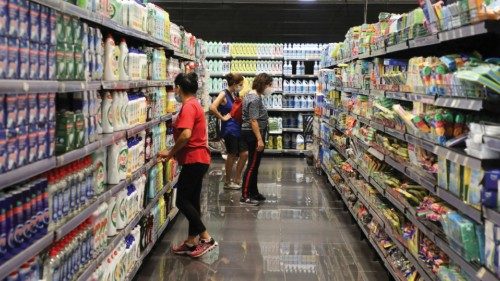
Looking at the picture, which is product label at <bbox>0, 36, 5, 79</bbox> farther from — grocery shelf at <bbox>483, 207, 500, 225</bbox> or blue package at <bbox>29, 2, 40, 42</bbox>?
grocery shelf at <bbox>483, 207, 500, 225</bbox>

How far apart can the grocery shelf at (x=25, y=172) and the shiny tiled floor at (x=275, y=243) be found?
2.41 metres

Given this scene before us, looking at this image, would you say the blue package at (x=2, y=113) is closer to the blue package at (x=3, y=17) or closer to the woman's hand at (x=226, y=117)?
the blue package at (x=3, y=17)

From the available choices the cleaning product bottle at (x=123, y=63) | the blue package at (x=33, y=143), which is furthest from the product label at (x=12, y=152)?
the cleaning product bottle at (x=123, y=63)

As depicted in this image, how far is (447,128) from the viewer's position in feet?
10.7

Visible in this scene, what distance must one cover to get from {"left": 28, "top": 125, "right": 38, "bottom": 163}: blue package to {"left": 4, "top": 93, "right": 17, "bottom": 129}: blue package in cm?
16

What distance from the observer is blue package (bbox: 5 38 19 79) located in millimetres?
2107

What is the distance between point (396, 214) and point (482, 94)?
6.84 feet

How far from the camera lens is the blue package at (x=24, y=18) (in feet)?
7.25

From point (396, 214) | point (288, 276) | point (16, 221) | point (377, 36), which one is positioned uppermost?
point (377, 36)

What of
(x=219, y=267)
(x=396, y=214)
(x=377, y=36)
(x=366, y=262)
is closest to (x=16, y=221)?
(x=219, y=267)

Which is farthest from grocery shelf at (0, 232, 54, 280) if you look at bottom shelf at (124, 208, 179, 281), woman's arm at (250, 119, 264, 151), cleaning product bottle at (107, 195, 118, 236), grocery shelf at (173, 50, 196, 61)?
woman's arm at (250, 119, 264, 151)

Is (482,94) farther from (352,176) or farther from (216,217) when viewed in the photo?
(216,217)

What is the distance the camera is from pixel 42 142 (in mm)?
2467

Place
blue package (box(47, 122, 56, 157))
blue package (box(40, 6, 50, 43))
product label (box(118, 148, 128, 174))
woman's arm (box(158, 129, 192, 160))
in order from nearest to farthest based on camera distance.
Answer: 1. blue package (box(40, 6, 50, 43))
2. blue package (box(47, 122, 56, 157))
3. product label (box(118, 148, 128, 174))
4. woman's arm (box(158, 129, 192, 160))
